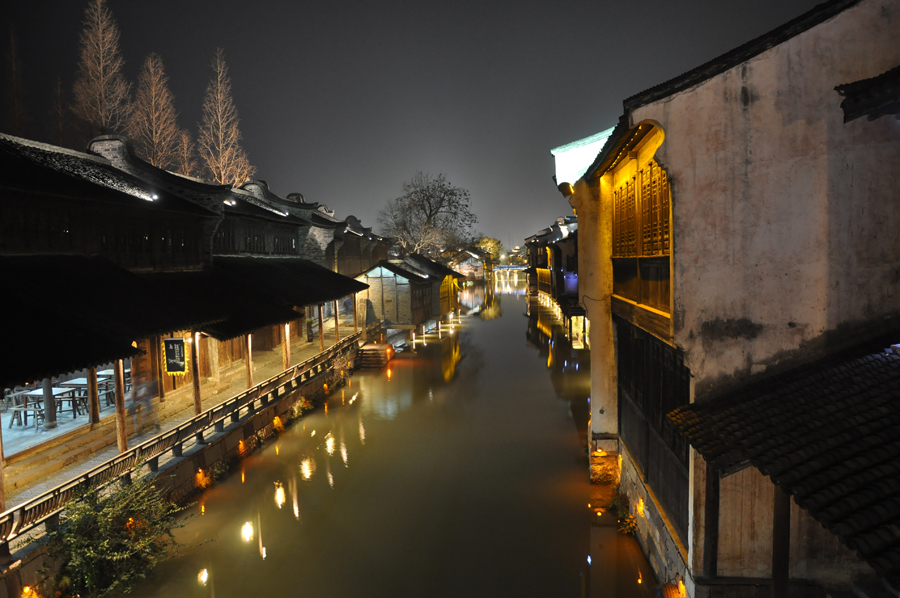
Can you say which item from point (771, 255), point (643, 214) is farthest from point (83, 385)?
point (771, 255)

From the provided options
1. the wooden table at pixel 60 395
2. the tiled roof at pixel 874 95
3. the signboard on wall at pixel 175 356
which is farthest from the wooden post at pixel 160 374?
the tiled roof at pixel 874 95

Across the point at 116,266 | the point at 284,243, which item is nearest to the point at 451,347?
the point at 284,243

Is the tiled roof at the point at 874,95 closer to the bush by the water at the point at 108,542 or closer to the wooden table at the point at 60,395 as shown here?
the bush by the water at the point at 108,542

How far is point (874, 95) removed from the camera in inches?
187

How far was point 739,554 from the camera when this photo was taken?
6680mm

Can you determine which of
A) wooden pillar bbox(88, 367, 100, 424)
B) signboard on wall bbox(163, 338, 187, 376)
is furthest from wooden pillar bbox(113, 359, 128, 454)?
signboard on wall bbox(163, 338, 187, 376)

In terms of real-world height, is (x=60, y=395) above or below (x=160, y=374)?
below

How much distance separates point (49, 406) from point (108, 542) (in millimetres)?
6456

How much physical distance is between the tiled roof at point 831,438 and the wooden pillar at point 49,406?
47.0ft

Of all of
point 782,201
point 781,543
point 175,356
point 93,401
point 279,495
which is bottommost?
point 279,495

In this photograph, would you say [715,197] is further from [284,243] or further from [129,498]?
[284,243]

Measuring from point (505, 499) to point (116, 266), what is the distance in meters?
11.0

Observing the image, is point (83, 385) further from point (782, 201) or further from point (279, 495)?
point (782, 201)

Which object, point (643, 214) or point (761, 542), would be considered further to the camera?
point (643, 214)
